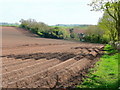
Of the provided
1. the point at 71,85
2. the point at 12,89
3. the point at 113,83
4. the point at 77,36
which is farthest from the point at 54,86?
the point at 77,36

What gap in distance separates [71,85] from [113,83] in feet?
8.91

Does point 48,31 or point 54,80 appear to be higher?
point 48,31

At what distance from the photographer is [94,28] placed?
→ 7362cm

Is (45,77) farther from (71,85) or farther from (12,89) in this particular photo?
(12,89)

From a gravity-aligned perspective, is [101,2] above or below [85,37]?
above

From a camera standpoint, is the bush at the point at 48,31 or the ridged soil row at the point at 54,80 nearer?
the ridged soil row at the point at 54,80

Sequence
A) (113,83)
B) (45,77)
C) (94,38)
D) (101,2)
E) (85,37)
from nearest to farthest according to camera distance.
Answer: (113,83), (45,77), (101,2), (94,38), (85,37)

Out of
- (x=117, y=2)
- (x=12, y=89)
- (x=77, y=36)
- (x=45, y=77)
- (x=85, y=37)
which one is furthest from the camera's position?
(x=77, y=36)

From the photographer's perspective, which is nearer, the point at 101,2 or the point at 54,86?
the point at 54,86

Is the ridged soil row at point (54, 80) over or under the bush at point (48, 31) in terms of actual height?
under

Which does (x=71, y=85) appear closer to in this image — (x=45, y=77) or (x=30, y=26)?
(x=45, y=77)

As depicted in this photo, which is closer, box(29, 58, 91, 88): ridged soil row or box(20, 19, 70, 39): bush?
box(29, 58, 91, 88): ridged soil row

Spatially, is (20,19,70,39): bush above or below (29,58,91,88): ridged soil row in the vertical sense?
above

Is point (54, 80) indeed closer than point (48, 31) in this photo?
Yes
